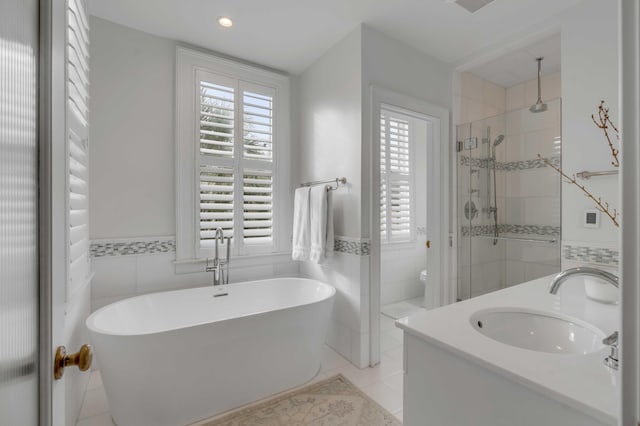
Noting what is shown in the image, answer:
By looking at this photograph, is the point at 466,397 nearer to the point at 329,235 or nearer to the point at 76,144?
the point at 329,235

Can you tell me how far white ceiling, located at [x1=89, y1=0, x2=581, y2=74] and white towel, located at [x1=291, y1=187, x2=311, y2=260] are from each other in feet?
4.28

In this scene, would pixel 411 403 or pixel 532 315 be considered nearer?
pixel 411 403

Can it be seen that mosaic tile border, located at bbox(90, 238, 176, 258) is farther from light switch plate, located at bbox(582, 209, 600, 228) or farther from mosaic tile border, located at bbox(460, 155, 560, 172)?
light switch plate, located at bbox(582, 209, 600, 228)

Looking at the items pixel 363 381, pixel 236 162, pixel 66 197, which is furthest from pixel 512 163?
pixel 66 197

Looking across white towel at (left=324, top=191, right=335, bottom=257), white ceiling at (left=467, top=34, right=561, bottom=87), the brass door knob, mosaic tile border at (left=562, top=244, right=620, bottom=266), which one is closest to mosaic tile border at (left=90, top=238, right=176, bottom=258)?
white towel at (left=324, top=191, right=335, bottom=257)

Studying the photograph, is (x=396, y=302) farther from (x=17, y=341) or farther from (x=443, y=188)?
(x=17, y=341)

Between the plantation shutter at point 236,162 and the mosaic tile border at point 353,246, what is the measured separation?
0.80 meters

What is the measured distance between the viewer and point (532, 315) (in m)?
1.24

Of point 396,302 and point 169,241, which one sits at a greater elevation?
point 169,241

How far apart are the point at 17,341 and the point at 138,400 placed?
1.53 metres

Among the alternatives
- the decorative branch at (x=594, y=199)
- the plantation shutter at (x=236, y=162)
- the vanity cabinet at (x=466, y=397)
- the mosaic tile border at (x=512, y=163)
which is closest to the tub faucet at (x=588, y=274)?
the vanity cabinet at (x=466, y=397)

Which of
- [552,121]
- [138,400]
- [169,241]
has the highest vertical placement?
[552,121]

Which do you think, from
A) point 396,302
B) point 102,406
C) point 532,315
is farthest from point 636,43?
point 396,302

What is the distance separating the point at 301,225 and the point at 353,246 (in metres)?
0.57
